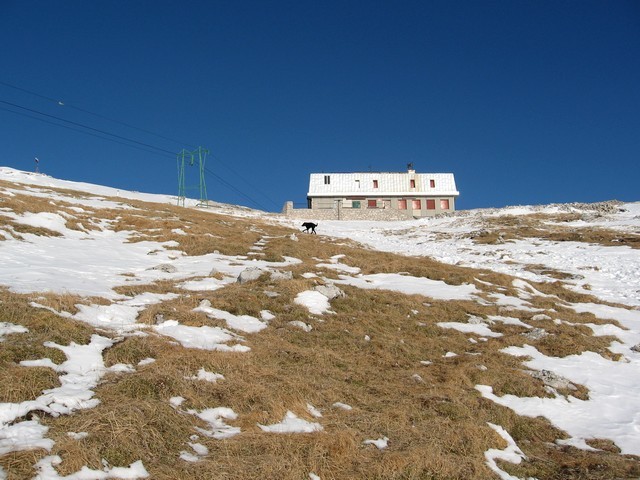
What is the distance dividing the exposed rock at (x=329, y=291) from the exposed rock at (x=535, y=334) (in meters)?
6.20

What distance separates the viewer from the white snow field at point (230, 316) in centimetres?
717

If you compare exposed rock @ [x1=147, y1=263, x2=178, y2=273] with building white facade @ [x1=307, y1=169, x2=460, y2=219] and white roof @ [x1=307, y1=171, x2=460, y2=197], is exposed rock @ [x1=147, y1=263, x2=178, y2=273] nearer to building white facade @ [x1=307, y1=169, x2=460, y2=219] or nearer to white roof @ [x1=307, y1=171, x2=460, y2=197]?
building white facade @ [x1=307, y1=169, x2=460, y2=219]

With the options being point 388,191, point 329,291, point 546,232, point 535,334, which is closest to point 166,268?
point 329,291

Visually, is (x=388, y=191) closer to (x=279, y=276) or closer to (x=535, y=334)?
(x=279, y=276)

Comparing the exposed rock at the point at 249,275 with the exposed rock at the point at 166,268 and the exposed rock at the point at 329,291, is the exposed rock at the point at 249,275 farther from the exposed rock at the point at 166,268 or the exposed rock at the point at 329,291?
the exposed rock at the point at 166,268

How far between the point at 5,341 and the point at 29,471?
157 inches

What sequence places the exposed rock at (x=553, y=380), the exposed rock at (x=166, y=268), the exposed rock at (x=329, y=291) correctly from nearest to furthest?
the exposed rock at (x=553, y=380)
the exposed rock at (x=329, y=291)
the exposed rock at (x=166, y=268)

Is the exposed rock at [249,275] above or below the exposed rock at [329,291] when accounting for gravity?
above

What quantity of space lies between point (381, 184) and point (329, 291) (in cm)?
6748

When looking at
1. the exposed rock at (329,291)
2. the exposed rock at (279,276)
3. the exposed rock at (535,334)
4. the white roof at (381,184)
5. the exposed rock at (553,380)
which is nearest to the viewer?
the exposed rock at (553,380)

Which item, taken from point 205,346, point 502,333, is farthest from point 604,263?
point 205,346

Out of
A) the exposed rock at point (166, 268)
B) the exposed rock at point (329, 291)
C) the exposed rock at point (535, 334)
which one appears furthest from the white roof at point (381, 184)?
the exposed rock at point (535, 334)

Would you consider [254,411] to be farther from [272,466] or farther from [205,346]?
[205,346]

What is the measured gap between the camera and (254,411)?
7.77 meters
